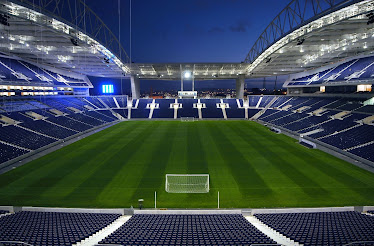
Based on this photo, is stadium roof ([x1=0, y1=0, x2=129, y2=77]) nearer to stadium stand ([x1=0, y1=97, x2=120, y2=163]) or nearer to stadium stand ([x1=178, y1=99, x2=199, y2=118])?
stadium stand ([x1=0, y1=97, x2=120, y2=163])

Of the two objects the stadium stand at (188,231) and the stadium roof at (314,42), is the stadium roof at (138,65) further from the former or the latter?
the stadium stand at (188,231)

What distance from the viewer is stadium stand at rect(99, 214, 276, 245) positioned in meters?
9.48

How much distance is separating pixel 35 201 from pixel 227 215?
11687mm

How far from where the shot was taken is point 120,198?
15.6 metres

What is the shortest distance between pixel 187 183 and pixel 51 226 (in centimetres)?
937

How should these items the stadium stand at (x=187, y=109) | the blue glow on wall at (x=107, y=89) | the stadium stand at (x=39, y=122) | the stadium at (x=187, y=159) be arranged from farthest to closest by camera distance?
the blue glow on wall at (x=107, y=89)
the stadium stand at (x=187, y=109)
the stadium stand at (x=39, y=122)
the stadium at (x=187, y=159)

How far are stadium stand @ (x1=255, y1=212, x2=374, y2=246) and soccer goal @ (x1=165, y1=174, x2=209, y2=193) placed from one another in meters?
5.26

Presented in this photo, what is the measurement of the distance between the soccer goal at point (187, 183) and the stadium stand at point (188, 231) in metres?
4.41

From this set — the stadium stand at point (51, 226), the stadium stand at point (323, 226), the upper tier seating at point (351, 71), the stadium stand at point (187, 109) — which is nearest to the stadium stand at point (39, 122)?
the stadium stand at point (51, 226)

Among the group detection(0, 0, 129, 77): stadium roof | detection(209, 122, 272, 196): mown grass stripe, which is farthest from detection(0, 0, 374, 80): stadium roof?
detection(209, 122, 272, 196): mown grass stripe

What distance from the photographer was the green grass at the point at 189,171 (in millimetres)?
15281

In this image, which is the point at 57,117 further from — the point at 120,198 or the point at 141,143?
the point at 120,198

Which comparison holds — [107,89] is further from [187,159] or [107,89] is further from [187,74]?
[187,159]

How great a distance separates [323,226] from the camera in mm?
10883
